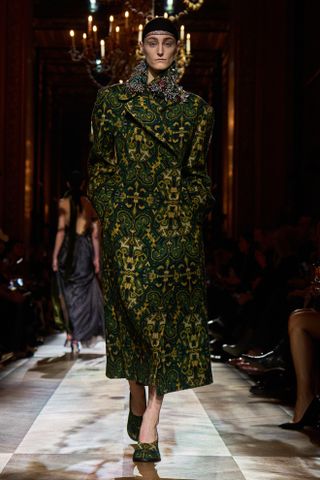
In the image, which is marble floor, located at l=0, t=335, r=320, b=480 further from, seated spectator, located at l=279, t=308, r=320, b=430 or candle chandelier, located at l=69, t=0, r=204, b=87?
candle chandelier, located at l=69, t=0, r=204, b=87

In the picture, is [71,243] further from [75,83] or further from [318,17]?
[75,83]

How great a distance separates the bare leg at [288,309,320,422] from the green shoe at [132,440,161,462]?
102cm

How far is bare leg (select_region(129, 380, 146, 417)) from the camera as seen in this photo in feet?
12.0

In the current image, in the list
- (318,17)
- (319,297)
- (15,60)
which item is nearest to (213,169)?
(15,60)

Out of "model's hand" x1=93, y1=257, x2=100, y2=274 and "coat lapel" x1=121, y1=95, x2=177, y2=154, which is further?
"model's hand" x1=93, y1=257, x2=100, y2=274

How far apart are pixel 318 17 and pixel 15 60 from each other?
496 cm

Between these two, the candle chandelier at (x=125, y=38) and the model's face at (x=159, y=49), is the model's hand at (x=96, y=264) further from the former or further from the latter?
the model's face at (x=159, y=49)

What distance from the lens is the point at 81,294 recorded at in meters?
8.93

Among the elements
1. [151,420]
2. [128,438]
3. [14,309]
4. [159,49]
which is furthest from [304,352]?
[14,309]

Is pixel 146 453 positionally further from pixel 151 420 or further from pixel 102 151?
pixel 102 151

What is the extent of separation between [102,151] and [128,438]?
118cm

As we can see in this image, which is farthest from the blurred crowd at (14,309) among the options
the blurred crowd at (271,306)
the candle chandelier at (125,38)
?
the candle chandelier at (125,38)

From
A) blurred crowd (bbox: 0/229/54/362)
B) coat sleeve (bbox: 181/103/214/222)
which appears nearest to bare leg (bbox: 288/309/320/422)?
coat sleeve (bbox: 181/103/214/222)

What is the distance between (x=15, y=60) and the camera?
13641mm
